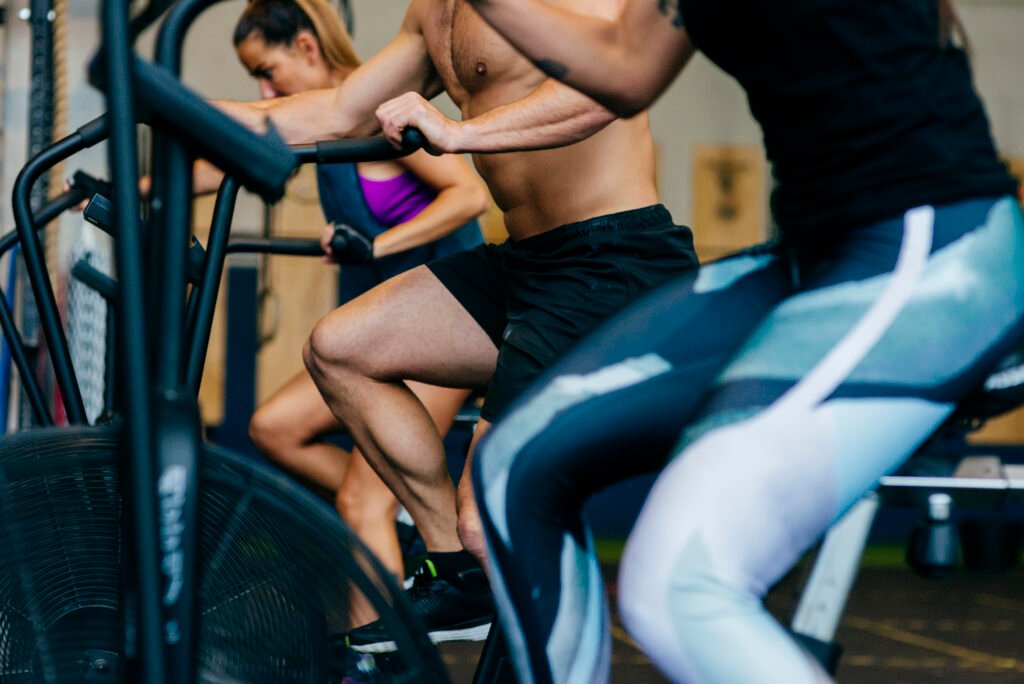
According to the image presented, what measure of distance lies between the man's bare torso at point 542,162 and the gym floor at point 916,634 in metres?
1.13

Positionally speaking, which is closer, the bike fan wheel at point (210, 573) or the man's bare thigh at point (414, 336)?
the bike fan wheel at point (210, 573)

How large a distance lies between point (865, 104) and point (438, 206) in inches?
65.2

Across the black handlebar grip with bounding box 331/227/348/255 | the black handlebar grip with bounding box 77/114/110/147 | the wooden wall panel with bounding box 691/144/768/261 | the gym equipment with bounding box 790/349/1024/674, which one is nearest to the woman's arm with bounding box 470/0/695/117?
the gym equipment with bounding box 790/349/1024/674

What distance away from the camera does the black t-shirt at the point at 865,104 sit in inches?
42.4

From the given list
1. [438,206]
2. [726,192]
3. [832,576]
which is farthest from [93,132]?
[726,192]

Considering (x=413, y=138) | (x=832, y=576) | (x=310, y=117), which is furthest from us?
(x=310, y=117)

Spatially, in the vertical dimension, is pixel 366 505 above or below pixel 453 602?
above

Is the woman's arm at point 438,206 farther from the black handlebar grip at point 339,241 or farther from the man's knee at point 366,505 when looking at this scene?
the man's knee at point 366,505

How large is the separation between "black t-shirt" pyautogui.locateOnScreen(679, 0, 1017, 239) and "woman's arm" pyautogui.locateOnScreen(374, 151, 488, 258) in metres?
1.54

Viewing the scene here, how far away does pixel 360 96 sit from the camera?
206cm

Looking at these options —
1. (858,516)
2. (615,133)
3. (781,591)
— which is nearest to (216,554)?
(858,516)

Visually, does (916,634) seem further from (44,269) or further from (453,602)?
(44,269)

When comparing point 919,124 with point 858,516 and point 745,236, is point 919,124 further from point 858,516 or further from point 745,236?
point 745,236

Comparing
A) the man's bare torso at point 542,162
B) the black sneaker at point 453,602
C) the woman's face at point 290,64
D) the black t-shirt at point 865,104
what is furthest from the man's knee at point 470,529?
the woman's face at point 290,64
